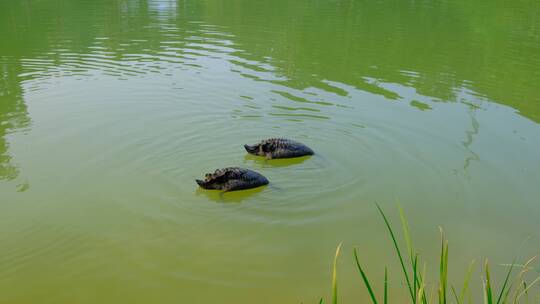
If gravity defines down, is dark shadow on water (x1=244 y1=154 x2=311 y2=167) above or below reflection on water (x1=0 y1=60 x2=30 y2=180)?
above

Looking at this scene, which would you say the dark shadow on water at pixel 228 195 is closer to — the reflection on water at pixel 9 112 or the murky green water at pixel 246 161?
the murky green water at pixel 246 161

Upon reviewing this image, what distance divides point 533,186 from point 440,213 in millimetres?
1944

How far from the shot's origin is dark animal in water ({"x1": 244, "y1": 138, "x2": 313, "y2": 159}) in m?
8.66

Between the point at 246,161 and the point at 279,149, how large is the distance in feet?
1.95

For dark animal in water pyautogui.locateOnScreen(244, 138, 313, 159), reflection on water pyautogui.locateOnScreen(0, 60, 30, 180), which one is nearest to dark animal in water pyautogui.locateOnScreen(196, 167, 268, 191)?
dark animal in water pyautogui.locateOnScreen(244, 138, 313, 159)

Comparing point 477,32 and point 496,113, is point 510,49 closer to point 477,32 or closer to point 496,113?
point 477,32

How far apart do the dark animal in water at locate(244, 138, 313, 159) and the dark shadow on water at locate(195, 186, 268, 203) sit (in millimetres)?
1180

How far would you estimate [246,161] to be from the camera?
8.75 metres

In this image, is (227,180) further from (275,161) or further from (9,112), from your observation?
(9,112)

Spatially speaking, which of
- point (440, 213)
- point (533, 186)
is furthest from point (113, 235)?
point (533, 186)

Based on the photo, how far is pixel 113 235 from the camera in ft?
20.9

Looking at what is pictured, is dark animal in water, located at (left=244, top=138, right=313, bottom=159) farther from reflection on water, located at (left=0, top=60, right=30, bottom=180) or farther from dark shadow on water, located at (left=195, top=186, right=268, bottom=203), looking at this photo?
reflection on water, located at (left=0, top=60, right=30, bottom=180)

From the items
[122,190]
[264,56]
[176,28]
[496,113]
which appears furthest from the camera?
[176,28]

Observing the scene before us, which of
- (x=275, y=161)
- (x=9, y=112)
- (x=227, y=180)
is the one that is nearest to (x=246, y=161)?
(x=275, y=161)
